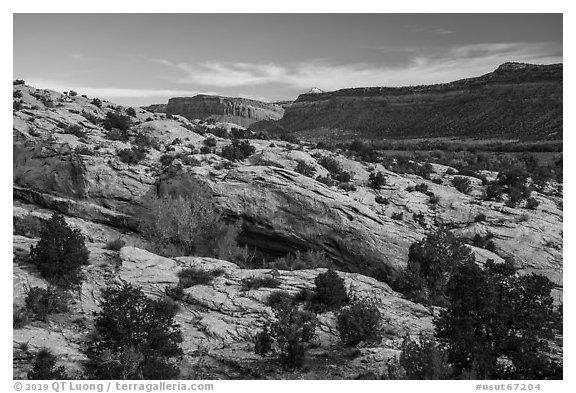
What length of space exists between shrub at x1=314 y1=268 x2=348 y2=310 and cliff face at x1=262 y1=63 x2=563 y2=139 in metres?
69.6

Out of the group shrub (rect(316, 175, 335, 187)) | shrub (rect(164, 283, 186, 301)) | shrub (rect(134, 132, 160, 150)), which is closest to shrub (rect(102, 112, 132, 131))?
shrub (rect(134, 132, 160, 150))

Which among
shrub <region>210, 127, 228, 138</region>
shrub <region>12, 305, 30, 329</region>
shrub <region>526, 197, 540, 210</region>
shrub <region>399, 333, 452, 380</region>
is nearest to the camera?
shrub <region>399, 333, 452, 380</region>

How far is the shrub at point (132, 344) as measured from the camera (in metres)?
10.0

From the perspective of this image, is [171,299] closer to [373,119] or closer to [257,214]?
[257,214]

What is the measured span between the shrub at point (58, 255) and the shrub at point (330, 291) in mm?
8485

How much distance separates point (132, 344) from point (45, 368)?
2.07 meters

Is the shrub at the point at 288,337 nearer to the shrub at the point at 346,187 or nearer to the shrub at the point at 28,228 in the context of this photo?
the shrub at the point at 28,228

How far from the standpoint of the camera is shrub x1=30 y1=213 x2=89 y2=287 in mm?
13508

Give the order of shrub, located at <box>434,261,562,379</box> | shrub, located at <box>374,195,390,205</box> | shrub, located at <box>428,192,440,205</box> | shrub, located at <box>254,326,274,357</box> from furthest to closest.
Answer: shrub, located at <box>428,192,440,205</box> → shrub, located at <box>374,195,390,205</box> → shrub, located at <box>254,326,274,357</box> → shrub, located at <box>434,261,562,379</box>

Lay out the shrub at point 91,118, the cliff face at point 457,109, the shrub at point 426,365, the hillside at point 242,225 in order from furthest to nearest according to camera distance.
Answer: the cliff face at point 457,109 < the shrub at point 91,118 < the hillside at point 242,225 < the shrub at point 426,365

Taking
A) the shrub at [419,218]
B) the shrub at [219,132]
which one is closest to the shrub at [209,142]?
the shrub at [219,132]

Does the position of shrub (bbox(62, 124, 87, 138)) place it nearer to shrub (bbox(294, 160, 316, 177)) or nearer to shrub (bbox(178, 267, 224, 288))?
shrub (bbox(294, 160, 316, 177))

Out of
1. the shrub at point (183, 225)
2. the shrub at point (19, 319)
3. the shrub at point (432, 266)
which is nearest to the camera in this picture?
the shrub at point (19, 319)

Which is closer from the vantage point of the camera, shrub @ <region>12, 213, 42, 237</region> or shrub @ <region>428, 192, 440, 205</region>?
shrub @ <region>12, 213, 42, 237</region>
